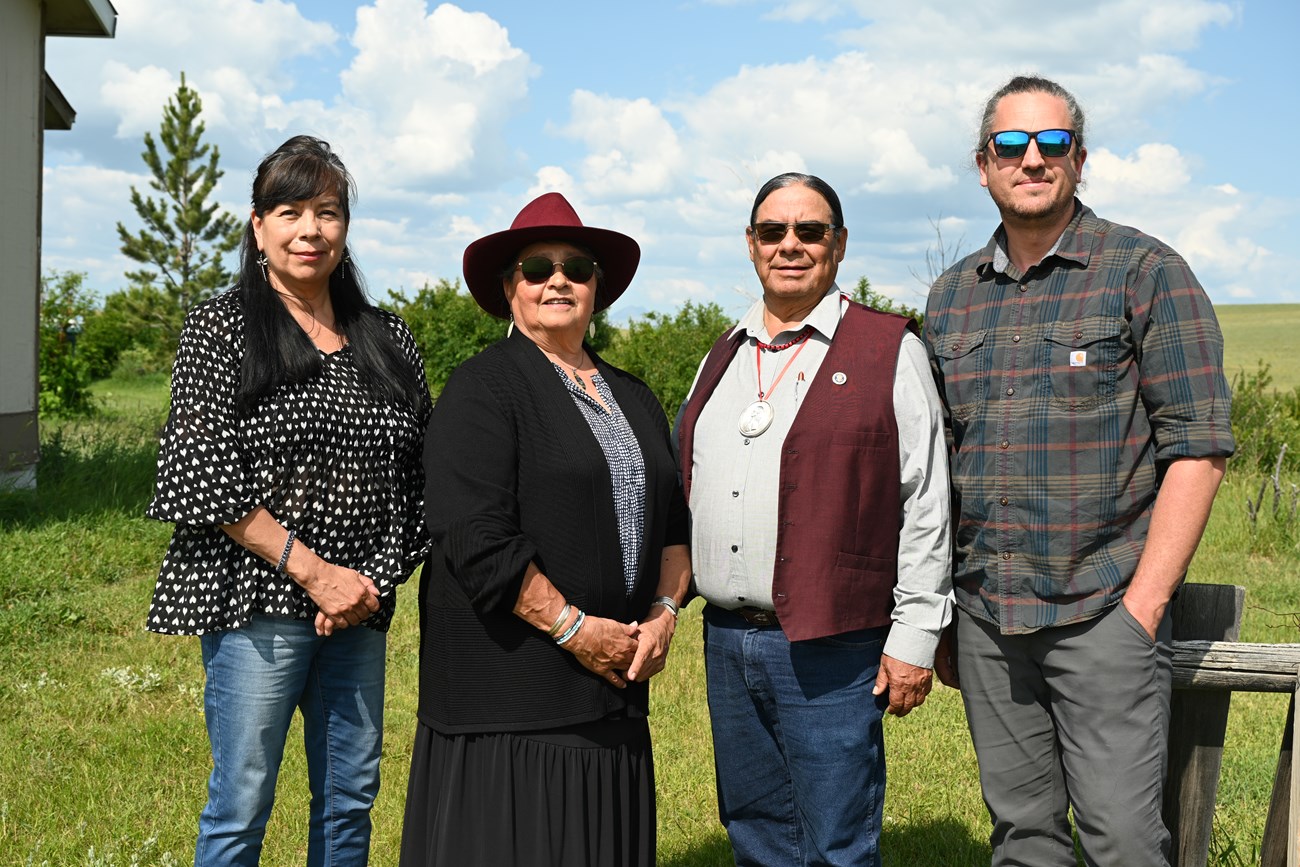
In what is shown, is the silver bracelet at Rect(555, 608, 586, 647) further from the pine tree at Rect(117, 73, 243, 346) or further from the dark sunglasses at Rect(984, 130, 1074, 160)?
the pine tree at Rect(117, 73, 243, 346)

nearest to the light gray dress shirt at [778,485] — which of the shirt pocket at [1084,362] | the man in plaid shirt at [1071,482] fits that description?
the man in plaid shirt at [1071,482]

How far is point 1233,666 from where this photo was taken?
3.13 metres

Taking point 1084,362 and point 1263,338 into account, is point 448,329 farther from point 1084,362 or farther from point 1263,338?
point 1263,338

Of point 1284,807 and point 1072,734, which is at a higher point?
point 1072,734

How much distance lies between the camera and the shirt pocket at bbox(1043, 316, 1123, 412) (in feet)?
9.62

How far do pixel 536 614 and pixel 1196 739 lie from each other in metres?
2.02

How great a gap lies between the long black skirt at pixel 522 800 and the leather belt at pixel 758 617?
0.50 m

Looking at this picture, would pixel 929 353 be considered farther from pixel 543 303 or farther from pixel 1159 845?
Result: pixel 1159 845

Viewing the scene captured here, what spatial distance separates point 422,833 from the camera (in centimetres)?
305

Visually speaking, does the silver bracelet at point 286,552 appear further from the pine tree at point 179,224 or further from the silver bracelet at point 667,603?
the pine tree at point 179,224

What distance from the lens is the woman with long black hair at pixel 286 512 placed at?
9.84ft

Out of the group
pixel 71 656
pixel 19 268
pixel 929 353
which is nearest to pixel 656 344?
pixel 19 268

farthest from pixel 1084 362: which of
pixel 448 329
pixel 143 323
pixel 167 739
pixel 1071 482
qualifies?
pixel 143 323

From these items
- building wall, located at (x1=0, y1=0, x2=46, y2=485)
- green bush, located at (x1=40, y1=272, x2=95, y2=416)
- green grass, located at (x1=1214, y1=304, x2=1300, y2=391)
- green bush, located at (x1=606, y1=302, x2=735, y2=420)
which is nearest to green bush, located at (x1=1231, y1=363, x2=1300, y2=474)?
green bush, located at (x1=606, y1=302, x2=735, y2=420)
